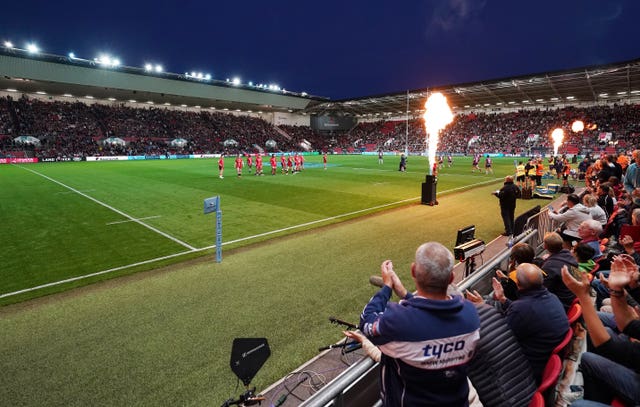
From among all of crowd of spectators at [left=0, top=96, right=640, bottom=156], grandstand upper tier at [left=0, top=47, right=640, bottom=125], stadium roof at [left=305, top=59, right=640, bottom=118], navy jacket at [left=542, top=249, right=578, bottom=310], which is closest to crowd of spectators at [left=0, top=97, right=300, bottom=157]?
crowd of spectators at [left=0, top=96, right=640, bottom=156]

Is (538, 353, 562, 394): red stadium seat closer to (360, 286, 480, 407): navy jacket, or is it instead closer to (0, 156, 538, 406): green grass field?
(360, 286, 480, 407): navy jacket

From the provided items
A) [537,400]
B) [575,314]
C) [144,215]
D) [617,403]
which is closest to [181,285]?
[537,400]

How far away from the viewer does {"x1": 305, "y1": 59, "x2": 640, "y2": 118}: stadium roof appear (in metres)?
42.4

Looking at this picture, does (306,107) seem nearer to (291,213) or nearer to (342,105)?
(342,105)

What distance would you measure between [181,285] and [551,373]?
678 centimetres

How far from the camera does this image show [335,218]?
543 inches

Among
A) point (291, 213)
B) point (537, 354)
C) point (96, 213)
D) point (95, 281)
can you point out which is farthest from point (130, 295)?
point (96, 213)

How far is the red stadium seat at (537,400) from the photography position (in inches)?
100

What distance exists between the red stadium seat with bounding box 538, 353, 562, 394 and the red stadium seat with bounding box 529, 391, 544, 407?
0.35 feet

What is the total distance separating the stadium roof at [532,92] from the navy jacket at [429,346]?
1970 inches

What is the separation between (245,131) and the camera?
3009 inches

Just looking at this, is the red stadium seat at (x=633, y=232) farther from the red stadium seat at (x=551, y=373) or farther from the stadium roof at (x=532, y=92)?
the stadium roof at (x=532, y=92)

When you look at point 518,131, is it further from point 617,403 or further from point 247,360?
point 247,360

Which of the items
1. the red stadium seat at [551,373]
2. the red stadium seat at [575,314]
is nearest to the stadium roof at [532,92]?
the red stadium seat at [575,314]
